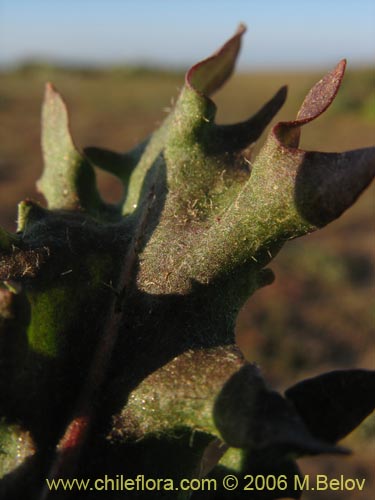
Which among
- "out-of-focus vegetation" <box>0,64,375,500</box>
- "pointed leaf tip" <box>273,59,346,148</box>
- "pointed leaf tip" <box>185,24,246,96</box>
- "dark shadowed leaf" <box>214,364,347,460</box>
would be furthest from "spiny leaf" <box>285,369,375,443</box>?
"out-of-focus vegetation" <box>0,64,375,500</box>

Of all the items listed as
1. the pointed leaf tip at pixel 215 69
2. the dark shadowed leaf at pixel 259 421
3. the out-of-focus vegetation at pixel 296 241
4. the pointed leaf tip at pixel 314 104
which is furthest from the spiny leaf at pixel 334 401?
the out-of-focus vegetation at pixel 296 241

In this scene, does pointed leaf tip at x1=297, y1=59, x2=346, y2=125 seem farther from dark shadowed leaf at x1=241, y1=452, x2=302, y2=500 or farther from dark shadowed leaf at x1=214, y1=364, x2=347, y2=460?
dark shadowed leaf at x1=241, y1=452, x2=302, y2=500

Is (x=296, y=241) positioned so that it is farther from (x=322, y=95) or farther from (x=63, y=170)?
(x=322, y=95)

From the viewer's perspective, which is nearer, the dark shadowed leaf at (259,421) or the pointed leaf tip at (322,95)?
the dark shadowed leaf at (259,421)

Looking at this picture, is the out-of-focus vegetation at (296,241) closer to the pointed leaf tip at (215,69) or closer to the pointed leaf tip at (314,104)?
the pointed leaf tip at (215,69)

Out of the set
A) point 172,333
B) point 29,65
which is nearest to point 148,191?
point 172,333

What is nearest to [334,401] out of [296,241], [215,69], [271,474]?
[271,474]

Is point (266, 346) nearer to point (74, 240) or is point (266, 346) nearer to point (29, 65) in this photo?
point (74, 240)
